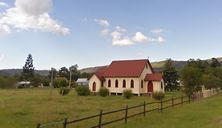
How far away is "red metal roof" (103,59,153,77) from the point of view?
58281 mm

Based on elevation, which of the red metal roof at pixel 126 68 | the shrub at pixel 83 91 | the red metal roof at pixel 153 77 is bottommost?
the shrub at pixel 83 91

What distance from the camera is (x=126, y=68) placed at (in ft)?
198

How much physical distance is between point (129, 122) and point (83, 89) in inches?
1340

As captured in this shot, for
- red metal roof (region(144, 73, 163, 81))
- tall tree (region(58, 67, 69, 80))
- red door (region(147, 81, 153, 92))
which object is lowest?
red door (region(147, 81, 153, 92))

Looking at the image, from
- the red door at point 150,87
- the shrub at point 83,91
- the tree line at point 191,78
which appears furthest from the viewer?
the red door at point 150,87

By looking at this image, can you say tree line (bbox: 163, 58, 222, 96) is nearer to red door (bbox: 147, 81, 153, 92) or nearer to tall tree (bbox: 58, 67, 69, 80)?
red door (bbox: 147, 81, 153, 92)

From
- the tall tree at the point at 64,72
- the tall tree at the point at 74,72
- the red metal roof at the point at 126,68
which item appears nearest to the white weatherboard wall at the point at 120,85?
the red metal roof at the point at 126,68

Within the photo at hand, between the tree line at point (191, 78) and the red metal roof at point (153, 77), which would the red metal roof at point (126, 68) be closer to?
the red metal roof at point (153, 77)

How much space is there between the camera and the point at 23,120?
929 inches

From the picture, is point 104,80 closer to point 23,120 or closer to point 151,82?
point 151,82

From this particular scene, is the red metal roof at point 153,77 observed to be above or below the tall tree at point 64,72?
below

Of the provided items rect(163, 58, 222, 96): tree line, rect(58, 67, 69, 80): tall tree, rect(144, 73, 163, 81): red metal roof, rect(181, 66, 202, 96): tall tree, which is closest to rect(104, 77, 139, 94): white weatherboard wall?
rect(144, 73, 163, 81): red metal roof

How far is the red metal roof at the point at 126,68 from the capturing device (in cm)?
5828

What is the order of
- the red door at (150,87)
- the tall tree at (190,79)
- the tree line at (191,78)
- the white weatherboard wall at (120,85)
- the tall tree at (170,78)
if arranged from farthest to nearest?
1. the tall tree at (170,78)
2. the red door at (150,87)
3. the white weatherboard wall at (120,85)
4. the tree line at (191,78)
5. the tall tree at (190,79)
